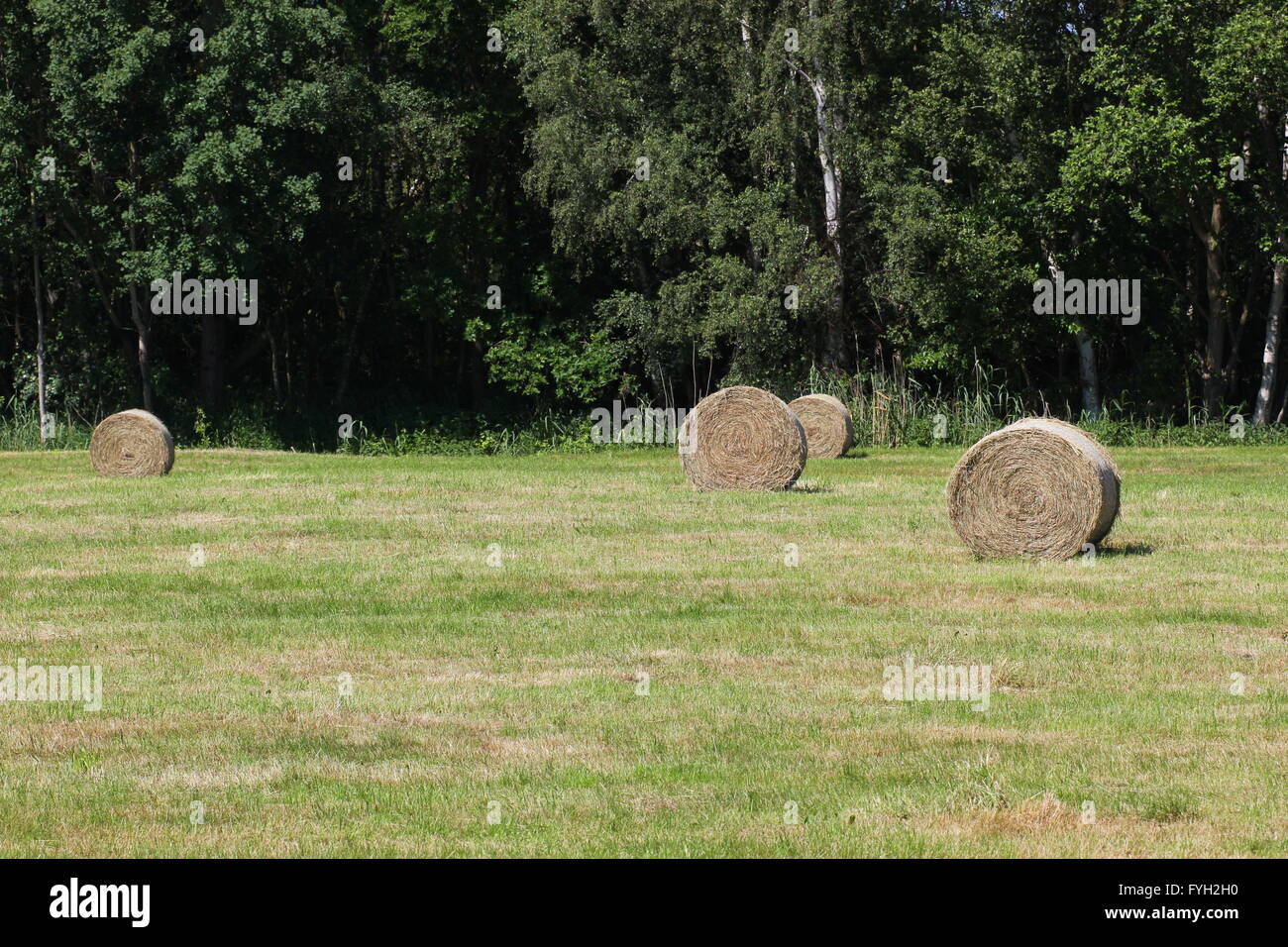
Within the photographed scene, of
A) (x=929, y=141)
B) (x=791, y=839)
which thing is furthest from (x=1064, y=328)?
(x=791, y=839)

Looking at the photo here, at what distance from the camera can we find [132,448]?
97.9 ft

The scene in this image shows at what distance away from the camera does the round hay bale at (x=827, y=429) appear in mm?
33156

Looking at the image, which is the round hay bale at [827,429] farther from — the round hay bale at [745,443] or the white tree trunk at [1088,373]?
the white tree trunk at [1088,373]

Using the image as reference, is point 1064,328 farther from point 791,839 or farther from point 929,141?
point 791,839

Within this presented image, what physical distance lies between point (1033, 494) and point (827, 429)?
1630 centimetres

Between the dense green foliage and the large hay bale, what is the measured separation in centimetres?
1940

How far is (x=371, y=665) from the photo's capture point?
11.7 m

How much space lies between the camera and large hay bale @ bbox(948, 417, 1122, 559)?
16797 mm

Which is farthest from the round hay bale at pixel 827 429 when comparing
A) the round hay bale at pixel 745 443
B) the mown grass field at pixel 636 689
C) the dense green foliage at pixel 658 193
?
the mown grass field at pixel 636 689

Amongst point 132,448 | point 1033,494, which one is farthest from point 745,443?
point 132,448

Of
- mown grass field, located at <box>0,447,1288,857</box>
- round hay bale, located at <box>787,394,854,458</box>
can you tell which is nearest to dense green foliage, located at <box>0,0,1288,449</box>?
round hay bale, located at <box>787,394,854,458</box>

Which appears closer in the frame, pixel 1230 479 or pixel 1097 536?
pixel 1097 536

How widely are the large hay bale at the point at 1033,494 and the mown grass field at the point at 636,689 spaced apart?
1.57 feet
